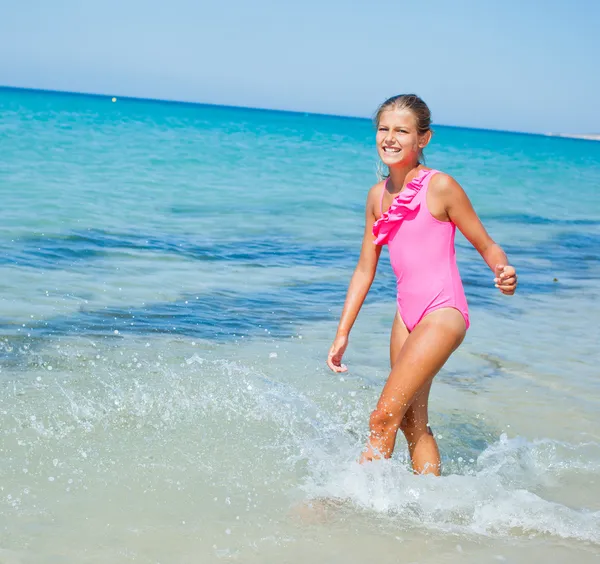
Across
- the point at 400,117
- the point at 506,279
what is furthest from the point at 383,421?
the point at 400,117

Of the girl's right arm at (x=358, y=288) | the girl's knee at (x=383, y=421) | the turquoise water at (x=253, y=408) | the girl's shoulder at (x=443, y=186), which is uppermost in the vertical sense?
the girl's shoulder at (x=443, y=186)

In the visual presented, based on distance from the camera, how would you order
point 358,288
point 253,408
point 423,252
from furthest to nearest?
1. point 253,408
2. point 358,288
3. point 423,252

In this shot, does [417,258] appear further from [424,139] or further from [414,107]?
[414,107]

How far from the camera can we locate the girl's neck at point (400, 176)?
4.17 metres

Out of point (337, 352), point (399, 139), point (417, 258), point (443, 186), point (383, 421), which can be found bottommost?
point (383, 421)

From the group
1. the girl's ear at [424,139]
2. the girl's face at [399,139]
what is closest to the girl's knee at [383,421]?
the girl's face at [399,139]

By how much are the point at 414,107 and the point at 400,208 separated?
0.52 m

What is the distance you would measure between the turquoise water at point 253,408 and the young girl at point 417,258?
1.13 feet

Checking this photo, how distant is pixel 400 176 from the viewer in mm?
4199

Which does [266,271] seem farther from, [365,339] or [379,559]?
[379,559]

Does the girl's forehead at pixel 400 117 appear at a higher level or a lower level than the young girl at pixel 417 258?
higher

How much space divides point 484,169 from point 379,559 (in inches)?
1406

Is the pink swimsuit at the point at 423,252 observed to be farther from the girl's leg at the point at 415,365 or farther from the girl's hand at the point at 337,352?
the girl's hand at the point at 337,352

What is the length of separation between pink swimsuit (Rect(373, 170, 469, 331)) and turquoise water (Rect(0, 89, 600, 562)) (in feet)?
2.88
